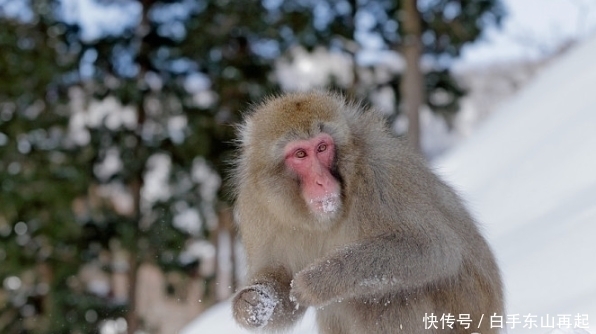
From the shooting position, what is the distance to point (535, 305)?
14.2 feet

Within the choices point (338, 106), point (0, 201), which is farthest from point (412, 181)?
point (0, 201)

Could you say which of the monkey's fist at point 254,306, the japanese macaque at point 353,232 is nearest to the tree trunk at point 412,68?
the japanese macaque at point 353,232

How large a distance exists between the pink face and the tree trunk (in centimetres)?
478

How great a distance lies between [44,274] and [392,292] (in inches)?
239

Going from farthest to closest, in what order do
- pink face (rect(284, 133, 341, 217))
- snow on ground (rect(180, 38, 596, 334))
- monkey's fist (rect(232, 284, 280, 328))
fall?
1. snow on ground (rect(180, 38, 596, 334))
2. monkey's fist (rect(232, 284, 280, 328))
3. pink face (rect(284, 133, 341, 217))

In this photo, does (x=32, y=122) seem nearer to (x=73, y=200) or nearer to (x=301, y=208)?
(x=73, y=200)

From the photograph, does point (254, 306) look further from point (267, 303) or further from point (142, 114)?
point (142, 114)

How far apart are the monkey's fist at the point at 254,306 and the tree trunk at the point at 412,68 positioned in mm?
4709

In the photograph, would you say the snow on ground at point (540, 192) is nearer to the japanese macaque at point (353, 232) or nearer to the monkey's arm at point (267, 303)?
the japanese macaque at point (353, 232)

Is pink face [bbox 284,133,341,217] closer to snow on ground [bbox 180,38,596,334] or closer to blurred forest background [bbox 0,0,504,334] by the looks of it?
snow on ground [bbox 180,38,596,334]

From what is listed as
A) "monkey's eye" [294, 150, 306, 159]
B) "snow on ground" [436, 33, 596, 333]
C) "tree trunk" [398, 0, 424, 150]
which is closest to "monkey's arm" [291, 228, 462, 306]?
"monkey's eye" [294, 150, 306, 159]

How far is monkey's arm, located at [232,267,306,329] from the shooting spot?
10.7ft

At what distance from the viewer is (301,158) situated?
3.15m

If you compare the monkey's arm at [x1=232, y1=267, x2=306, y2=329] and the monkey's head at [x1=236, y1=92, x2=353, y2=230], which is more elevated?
the monkey's head at [x1=236, y1=92, x2=353, y2=230]
